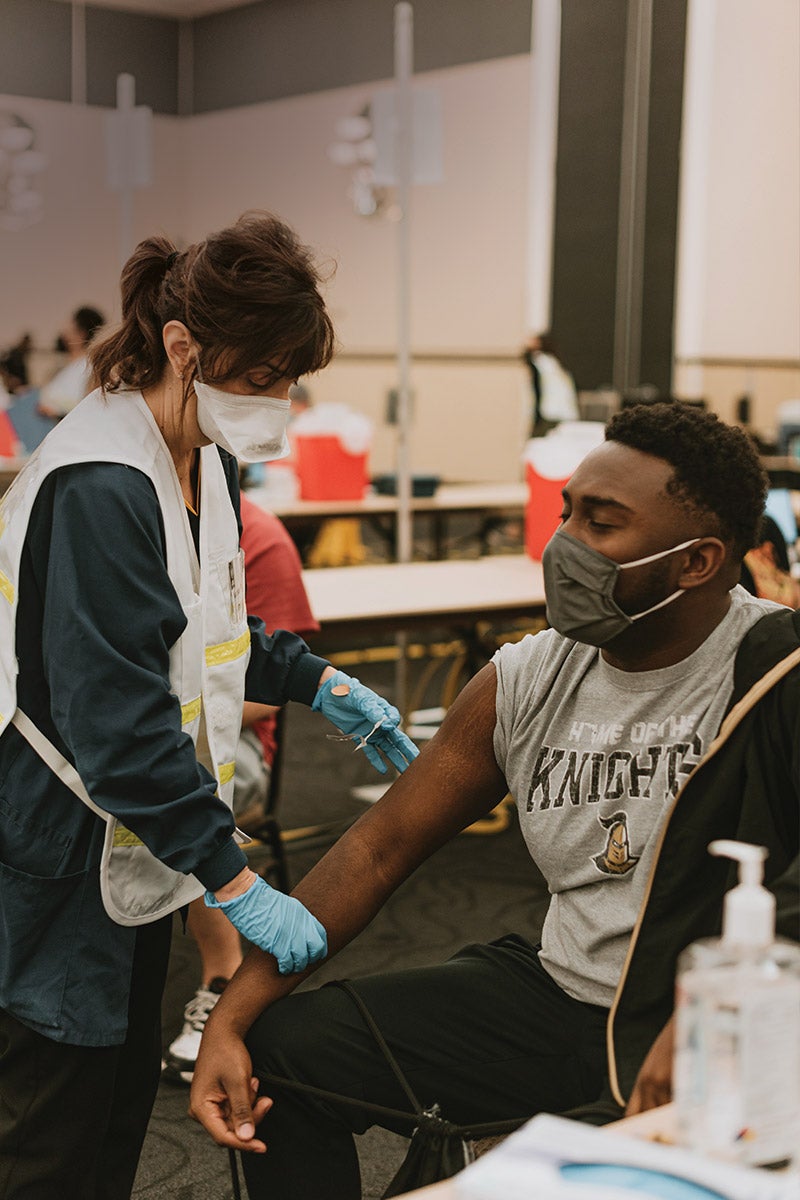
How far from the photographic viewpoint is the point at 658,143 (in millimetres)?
7480

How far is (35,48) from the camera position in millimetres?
5422

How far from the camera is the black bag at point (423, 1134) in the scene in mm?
1252

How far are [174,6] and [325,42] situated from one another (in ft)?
4.58

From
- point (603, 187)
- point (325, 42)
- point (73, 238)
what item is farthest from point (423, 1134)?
point (325, 42)

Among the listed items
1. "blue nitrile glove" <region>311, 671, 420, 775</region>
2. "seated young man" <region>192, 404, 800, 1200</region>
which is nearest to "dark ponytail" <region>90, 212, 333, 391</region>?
"seated young man" <region>192, 404, 800, 1200</region>

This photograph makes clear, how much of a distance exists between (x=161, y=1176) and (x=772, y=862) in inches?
52.5

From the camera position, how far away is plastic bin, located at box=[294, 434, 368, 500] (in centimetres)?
492

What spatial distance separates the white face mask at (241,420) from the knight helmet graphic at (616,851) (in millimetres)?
572

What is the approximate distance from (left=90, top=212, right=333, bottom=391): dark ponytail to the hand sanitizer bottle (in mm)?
844

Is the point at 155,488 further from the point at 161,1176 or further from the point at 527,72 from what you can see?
the point at 527,72

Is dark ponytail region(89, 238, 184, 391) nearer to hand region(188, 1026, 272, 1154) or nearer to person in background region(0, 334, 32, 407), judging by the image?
hand region(188, 1026, 272, 1154)

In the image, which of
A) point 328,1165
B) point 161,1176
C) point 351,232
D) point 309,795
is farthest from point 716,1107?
point 351,232

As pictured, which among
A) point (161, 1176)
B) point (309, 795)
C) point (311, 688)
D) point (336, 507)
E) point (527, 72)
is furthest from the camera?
point (527, 72)

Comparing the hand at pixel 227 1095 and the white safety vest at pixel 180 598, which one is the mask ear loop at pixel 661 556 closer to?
the white safety vest at pixel 180 598
